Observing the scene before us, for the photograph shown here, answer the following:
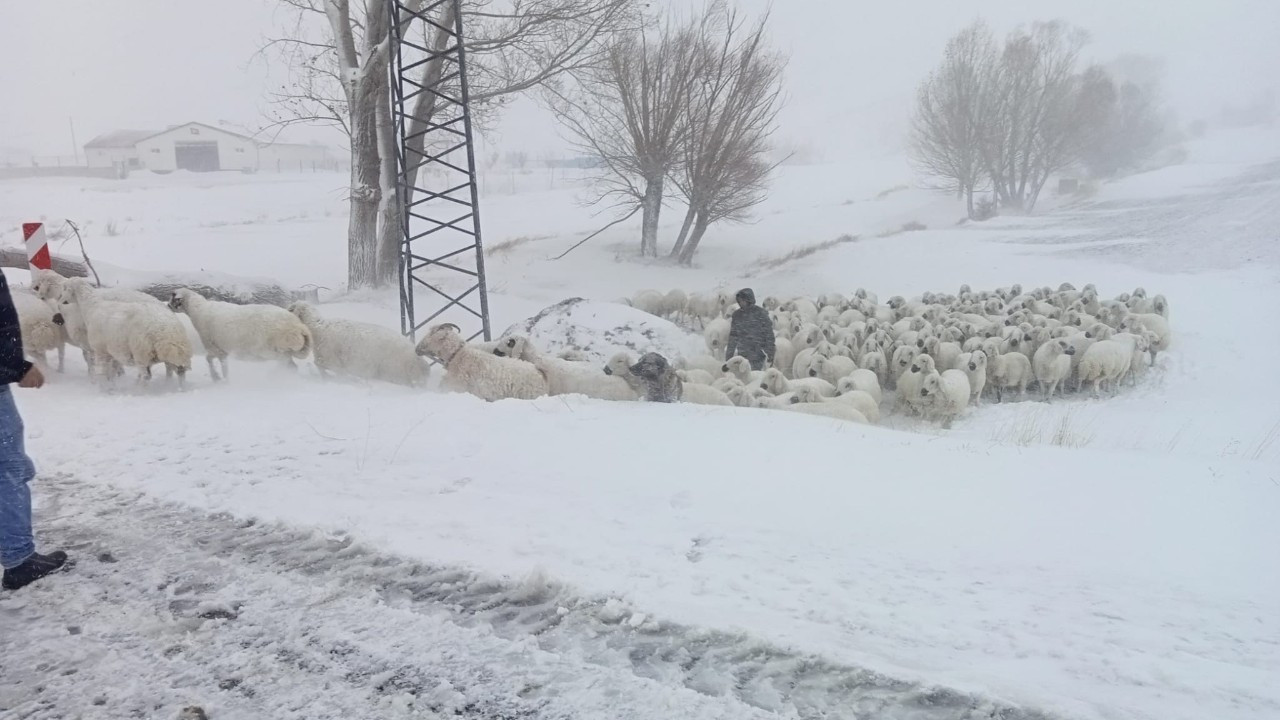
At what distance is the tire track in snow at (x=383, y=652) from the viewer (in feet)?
7.33

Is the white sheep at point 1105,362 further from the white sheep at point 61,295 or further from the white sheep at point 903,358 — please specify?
the white sheep at point 61,295

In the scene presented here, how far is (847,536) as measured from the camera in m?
3.43

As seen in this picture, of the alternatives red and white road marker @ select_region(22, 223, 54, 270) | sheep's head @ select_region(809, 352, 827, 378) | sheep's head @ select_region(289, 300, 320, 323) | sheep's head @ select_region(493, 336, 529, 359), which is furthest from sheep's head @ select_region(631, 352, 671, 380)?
red and white road marker @ select_region(22, 223, 54, 270)

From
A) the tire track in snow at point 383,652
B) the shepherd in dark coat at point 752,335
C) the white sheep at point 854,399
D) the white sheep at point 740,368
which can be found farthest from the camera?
the shepherd in dark coat at point 752,335

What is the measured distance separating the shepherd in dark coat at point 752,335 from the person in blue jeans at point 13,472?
24.5 feet

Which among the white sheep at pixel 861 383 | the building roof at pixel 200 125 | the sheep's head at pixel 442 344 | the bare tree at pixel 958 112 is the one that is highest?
the bare tree at pixel 958 112

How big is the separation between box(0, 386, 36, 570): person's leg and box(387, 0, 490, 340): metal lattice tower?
6.16 m

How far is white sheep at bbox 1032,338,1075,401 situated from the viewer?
387 inches

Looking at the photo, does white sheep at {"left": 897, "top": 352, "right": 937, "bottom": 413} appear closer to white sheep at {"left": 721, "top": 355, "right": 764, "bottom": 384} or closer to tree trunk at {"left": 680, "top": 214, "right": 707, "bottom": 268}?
white sheep at {"left": 721, "top": 355, "right": 764, "bottom": 384}

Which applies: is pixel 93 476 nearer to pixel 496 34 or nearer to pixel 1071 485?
pixel 1071 485

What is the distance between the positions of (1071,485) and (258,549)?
4345mm

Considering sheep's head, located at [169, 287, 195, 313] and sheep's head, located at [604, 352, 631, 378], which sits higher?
sheep's head, located at [169, 287, 195, 313]

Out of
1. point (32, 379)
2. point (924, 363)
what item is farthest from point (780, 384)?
point (32, 379)

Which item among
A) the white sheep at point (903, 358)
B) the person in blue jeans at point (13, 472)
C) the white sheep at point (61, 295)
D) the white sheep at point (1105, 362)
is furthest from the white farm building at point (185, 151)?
the white sheep at point (1105, 362)
